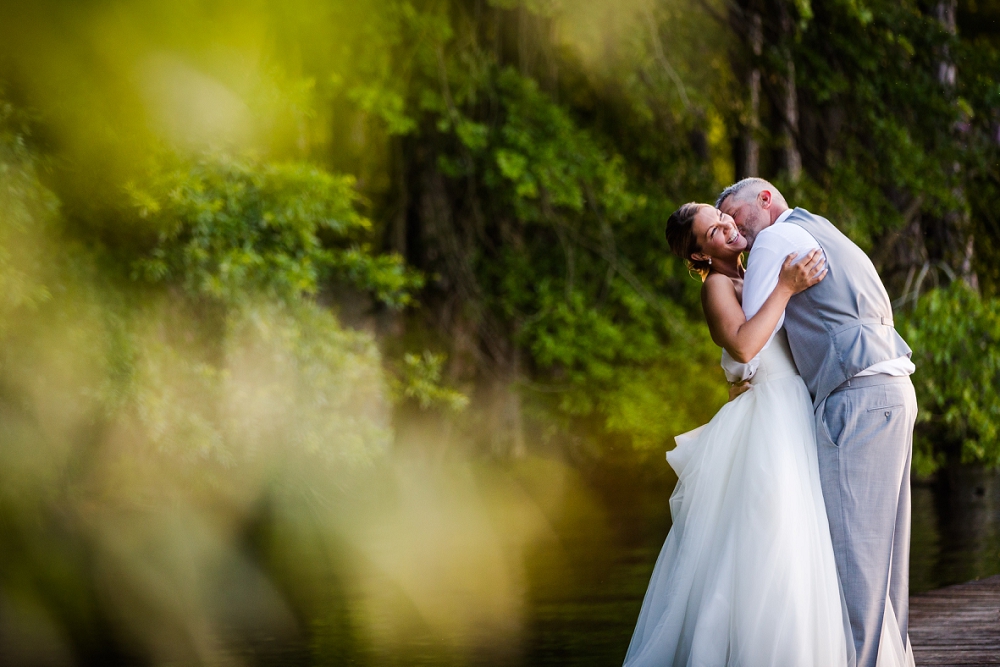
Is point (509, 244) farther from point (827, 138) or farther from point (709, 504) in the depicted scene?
point (709, 504)

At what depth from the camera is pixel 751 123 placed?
12.5 meters

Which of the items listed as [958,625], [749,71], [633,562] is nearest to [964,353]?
[633,562]

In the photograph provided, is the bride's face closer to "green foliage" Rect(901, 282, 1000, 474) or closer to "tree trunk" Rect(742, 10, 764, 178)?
"green foliage" Rect(901, 282, 1000, 474)

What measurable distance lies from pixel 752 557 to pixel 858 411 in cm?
54

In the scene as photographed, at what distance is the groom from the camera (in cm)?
316

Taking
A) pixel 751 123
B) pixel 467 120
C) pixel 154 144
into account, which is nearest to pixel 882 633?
pixel 154 144

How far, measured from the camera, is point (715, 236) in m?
3.39

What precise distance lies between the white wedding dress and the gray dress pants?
0.16ft

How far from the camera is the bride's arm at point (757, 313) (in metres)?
3.14

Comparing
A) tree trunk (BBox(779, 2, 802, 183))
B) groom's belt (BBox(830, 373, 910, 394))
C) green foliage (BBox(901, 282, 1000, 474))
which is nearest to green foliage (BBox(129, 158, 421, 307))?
tree trunk (BBox(779, 2, 802, 183))

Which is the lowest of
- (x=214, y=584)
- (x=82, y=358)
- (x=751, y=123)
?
(x=214, y=584)

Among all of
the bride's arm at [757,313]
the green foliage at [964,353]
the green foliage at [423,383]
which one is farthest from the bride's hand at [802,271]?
the green foliage at [423,383]

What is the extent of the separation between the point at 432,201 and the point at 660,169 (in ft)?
9.12

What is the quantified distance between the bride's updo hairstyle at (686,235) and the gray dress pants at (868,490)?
1.95 feet
